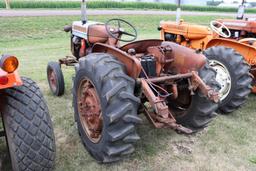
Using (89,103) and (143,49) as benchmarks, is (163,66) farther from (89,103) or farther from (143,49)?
(89,103)

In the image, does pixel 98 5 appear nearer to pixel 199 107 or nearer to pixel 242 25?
pixel 242 25

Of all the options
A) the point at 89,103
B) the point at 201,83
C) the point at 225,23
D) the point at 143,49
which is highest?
the point at 225,23

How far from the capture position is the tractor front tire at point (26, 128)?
2.11 metres

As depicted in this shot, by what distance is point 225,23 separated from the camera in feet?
17.7

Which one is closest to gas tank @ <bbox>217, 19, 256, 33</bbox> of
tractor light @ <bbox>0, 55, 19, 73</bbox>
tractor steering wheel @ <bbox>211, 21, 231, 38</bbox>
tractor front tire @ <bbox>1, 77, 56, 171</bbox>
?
tractor steering wheel @ <bbox>211, 21, 231, 38</bbox>

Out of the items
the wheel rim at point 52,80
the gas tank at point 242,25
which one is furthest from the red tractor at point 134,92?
the gas tank at point 242,25

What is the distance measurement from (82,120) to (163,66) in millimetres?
1114

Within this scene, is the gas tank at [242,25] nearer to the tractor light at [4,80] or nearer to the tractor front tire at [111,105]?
the tractor front tire at [111,105]

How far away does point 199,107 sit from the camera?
3.08 m

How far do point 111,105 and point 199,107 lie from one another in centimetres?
115

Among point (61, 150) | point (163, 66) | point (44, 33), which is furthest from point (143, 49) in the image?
point (44, 33)

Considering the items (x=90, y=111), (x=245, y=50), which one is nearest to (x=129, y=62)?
(x=90, y=111)

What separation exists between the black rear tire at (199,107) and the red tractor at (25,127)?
1646 millimetres

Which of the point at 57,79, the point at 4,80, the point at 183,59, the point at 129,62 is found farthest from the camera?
the point at 57,79
